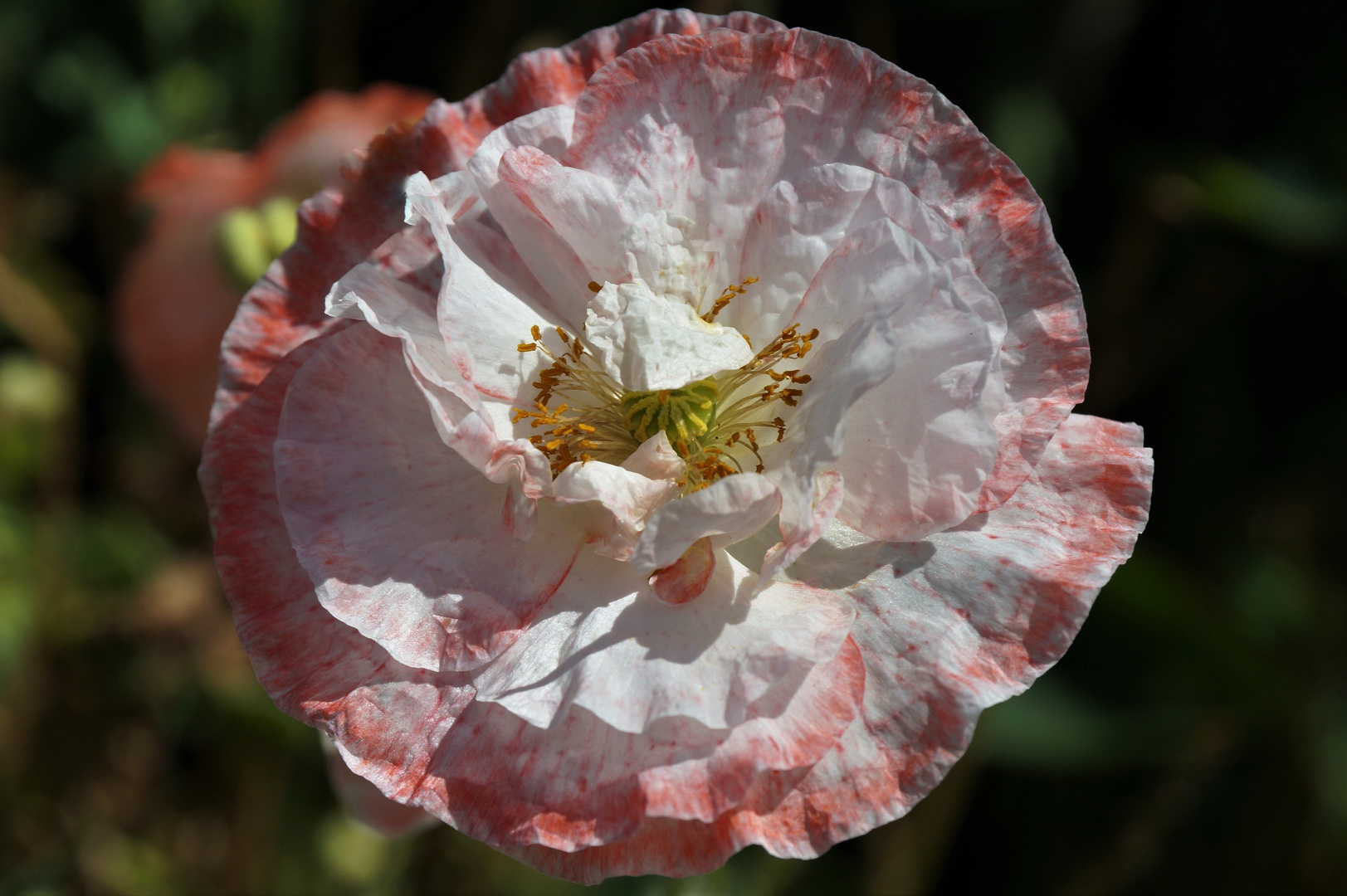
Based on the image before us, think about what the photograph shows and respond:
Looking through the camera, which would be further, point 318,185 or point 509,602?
point 318,185

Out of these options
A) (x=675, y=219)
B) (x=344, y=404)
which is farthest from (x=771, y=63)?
(x=344, y=404)

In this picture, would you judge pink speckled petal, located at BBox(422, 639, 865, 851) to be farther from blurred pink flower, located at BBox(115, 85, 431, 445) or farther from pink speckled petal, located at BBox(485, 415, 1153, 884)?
blurred pink flower, located at BBox(115, 85, 431, 445)

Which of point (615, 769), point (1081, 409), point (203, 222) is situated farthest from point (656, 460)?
point (1081, 409)

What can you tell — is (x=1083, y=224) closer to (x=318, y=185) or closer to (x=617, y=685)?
(x=318, y=185)

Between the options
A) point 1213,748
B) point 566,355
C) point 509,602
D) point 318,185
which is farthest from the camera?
point 1213,748

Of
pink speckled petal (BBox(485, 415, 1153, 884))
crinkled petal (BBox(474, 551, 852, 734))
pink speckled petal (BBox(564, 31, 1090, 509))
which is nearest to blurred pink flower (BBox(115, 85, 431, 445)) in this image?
pink speckled petal (BBox(564, 31, 1090, 509))

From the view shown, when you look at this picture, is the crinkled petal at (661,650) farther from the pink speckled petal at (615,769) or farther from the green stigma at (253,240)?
the green stigma at (253,240)
